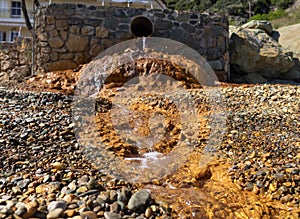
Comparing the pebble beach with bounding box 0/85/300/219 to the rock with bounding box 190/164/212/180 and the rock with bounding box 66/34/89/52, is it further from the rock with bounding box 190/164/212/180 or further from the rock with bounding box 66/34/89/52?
the rock with bounding box 66/34/89/52

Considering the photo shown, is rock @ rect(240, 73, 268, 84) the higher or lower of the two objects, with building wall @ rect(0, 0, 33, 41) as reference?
lower

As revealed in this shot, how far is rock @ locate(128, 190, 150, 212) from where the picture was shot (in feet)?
8.57

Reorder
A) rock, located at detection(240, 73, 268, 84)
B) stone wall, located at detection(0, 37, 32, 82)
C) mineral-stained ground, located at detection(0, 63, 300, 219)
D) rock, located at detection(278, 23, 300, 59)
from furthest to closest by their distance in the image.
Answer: rock, located at detection(278, 23, 300, 59)
stone wall, located at detection(0, 37, 32, 82)
rock, located at detection(240, 73, 268, 84)
mineral-stained ground, located at detection(0, 63, 300, 219)

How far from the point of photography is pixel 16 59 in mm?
9625

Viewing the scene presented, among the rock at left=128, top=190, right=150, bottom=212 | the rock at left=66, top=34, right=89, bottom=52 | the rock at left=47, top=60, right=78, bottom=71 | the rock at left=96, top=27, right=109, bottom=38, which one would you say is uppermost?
the rock at left=96, top=27, right=109, bottom=38

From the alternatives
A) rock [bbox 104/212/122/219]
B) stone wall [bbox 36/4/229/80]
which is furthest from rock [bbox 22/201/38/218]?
stone wall [bbox 36/4/229/80]

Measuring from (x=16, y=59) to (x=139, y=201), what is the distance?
829 cm


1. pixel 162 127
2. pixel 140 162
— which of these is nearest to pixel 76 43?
pixel 162 127

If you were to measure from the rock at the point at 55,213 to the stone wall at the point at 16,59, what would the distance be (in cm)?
754

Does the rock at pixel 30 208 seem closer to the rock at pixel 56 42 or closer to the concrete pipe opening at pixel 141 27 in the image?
the rock at pixel 56 42

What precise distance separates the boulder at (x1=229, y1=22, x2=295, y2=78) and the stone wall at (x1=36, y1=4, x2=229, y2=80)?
1.19m

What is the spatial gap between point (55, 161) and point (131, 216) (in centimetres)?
122

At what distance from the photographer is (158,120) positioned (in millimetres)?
5473

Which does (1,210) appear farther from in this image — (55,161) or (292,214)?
(292,214)
